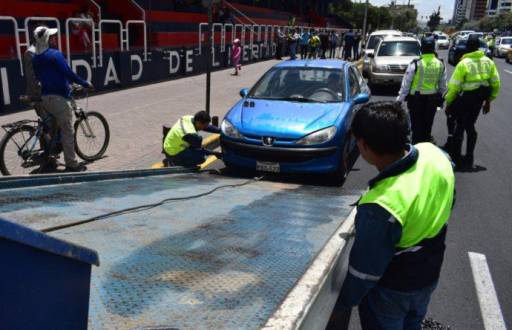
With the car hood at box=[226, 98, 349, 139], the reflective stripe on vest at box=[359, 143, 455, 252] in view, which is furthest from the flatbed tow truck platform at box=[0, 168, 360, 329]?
the car hood at box=[226, 98, 349, 139]

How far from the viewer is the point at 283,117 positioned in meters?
6.33

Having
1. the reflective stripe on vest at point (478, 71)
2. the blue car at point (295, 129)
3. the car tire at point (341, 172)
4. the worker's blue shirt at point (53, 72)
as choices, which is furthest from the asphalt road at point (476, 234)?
the worker's blue shirt at point (53, 72)

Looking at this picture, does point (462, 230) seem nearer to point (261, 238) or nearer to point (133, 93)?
point (261, 238)

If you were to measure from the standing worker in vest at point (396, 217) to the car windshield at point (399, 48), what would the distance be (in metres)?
15.4

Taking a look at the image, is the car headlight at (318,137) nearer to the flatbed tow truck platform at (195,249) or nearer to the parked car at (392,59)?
the flatbed tow truck platform at (195,249)

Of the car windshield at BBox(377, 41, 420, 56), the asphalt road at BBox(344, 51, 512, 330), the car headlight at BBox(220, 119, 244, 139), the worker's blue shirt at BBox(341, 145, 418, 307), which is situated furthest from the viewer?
the car windshield at BBox(377, 41, 420, 56)

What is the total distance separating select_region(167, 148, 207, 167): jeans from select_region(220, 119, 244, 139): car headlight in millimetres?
465

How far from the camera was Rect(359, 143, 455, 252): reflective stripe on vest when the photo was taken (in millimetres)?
1857

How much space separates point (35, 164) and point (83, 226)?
393 cm

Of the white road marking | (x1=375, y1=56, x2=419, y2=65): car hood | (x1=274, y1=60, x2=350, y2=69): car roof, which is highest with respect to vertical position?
(x1=274, y1=60, x2=350, y2=69): car roof

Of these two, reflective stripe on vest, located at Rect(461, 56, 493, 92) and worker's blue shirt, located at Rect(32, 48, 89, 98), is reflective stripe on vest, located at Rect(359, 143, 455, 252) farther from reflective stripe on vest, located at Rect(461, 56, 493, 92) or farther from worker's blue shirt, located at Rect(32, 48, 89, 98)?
reflective stripe on vest, located at Rect(461, 56, 493, 92)

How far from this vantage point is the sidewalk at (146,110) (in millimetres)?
7301

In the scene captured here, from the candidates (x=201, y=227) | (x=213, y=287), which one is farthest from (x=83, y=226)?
(x=213, y=287)

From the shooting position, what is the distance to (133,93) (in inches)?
509
